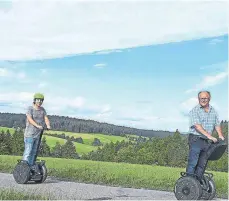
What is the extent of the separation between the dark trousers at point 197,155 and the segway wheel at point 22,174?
3.88 m

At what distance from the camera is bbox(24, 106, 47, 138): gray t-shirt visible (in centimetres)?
1234

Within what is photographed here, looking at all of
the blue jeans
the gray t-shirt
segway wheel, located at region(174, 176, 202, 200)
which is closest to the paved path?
segway wheel, located at region(174, 176, 202, 200)

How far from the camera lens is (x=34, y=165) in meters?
12.3

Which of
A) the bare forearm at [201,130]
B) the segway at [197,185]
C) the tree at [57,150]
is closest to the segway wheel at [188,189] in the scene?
the segway at [197,185]

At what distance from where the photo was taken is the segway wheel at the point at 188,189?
31.7 feet

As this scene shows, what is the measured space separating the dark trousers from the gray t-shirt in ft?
13.0

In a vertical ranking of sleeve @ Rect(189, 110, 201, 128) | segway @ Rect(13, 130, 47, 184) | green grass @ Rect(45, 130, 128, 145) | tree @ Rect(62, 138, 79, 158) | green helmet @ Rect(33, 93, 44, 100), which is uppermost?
green grass @ Rect(45, 130, 128, 145)

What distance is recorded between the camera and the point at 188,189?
384 inches

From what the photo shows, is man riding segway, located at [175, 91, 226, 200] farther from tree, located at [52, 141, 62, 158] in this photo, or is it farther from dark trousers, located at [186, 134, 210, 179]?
tree, located at [52, 141, 62, 158]

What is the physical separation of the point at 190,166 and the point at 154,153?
15.3m

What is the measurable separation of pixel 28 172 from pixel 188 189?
3912 mm

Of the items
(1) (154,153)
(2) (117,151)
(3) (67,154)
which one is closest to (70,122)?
(3) (67,154)

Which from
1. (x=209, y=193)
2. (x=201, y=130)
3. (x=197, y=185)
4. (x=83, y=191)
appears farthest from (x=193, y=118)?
(x=83, y=191)

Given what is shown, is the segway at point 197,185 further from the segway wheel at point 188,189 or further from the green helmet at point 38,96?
the green helmet at point 38,96
